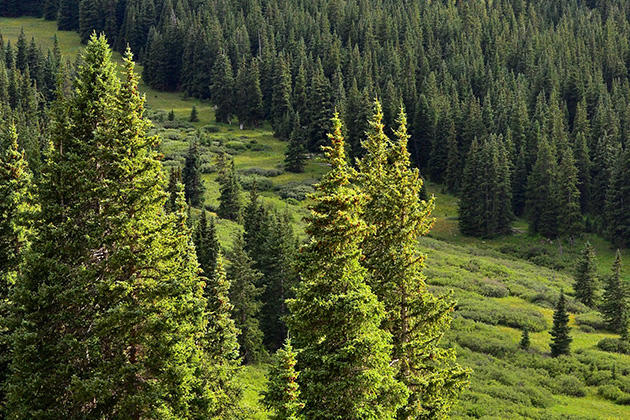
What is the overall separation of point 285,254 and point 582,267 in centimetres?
3599

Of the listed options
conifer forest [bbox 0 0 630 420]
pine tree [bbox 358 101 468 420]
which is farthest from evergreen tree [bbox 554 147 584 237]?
pine tree [bbox 358 101 468 420]

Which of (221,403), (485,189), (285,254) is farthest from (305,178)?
(221,403)

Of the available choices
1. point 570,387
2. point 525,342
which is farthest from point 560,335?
point 570,387

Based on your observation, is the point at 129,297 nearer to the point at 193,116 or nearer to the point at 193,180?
the point at 193,180

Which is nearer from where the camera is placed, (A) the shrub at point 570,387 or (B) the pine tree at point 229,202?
(A) the shrub at point 570,387

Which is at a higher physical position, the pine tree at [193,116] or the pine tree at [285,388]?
the pine tree at [193,116]

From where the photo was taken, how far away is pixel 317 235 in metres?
18.3

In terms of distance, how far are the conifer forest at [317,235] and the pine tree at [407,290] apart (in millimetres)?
78

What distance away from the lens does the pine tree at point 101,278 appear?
17359mm

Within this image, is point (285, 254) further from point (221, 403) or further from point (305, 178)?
point (305, 178)

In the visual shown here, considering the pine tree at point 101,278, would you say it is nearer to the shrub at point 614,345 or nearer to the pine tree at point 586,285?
the shrub at point 614,345

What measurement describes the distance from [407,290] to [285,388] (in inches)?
231

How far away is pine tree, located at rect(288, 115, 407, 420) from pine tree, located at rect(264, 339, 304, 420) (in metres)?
0.99

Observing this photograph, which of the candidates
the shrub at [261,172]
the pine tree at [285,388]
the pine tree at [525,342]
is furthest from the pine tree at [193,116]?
the pine tree at [285,388]
